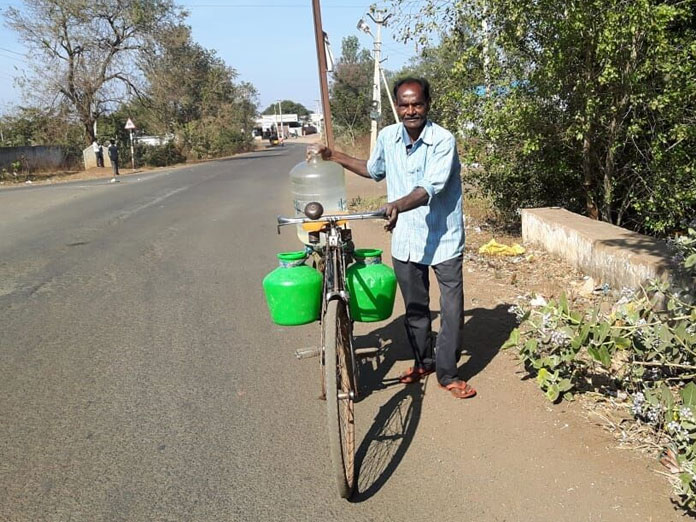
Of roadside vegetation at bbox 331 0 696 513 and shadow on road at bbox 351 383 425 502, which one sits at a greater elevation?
roadside vegetation at bbox 331 0 696 513

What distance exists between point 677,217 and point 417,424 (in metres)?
5.47

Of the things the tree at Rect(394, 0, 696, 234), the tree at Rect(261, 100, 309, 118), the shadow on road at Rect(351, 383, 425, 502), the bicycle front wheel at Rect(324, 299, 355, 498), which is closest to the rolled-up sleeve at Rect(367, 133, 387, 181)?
the bicycle front wheel at Rect(324, 299, 355, 498)

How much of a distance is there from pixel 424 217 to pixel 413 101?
699 millimetres

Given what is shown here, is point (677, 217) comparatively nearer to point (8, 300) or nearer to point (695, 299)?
point (695, 299)

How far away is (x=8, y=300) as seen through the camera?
6430 millimetres

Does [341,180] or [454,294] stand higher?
[341,180]

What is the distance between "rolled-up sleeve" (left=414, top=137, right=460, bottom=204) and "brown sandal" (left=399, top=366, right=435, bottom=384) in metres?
1.31

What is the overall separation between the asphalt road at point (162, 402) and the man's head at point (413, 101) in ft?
5.71

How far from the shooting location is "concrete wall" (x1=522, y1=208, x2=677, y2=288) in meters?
4.88

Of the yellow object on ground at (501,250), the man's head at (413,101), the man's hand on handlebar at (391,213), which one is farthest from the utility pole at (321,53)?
the man's hand on handlebar at (391,213)

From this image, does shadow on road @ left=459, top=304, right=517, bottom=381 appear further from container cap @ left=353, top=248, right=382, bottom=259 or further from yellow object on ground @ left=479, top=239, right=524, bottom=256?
yellow object on ground @ left=479, top=239, right=524, bottom=256

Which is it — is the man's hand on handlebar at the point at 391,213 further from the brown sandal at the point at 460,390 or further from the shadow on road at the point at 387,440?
the brown sandal at the point at 460,390

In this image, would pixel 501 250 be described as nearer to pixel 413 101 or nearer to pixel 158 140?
pixel 413 101

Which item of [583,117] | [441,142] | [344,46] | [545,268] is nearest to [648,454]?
[441,142]
